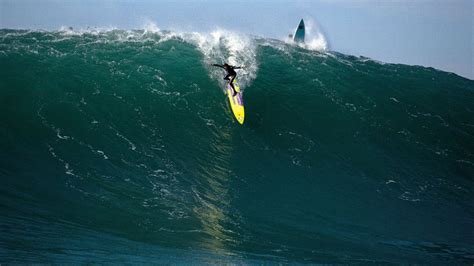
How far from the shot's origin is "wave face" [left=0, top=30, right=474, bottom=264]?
10164 mm

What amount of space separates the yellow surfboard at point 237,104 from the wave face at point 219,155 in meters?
0.26

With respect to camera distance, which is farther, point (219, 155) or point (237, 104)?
point (237, 104)

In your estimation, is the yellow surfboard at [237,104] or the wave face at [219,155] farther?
the yellow surfboard at [237,104]

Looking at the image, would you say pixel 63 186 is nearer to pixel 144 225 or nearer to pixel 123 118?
pixel 144 225

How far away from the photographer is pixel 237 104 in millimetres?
15492

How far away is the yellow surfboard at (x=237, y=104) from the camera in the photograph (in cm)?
1524

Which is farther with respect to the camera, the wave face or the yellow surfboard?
the yellow surfboard

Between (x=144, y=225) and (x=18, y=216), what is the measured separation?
94.0 inches

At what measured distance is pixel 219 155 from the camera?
13.9 metres

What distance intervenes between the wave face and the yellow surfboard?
255 millimetres

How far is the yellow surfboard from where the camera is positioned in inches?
600

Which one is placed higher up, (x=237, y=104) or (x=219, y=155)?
(x=237, y=104)

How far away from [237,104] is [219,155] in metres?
2.22

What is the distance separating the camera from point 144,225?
33.9 feet
